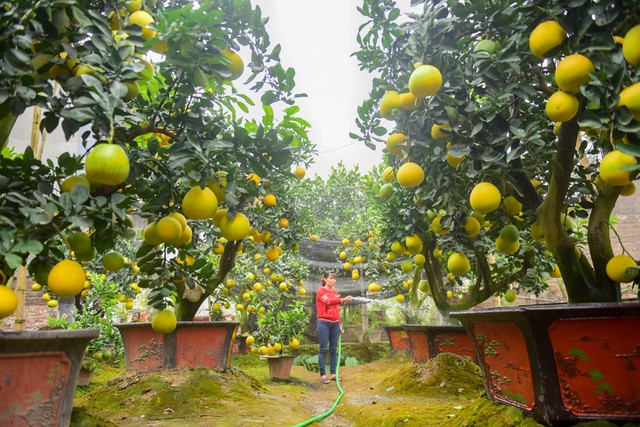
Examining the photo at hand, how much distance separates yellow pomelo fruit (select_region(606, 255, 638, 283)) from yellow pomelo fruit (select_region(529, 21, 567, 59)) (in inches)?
32.4

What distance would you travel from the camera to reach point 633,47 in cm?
126

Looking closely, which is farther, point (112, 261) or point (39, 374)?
point (112, 261)

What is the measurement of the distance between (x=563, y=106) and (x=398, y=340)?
6.64 meters

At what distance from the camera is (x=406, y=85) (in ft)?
6.74

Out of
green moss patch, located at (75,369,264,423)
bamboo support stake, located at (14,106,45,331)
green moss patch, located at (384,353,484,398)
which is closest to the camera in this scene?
green moss patch, located at (75,369,264,423)

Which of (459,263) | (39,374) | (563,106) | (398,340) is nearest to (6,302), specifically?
(39,374)

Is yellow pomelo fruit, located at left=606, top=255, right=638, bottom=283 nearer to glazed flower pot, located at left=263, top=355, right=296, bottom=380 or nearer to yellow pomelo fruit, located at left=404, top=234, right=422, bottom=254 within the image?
yellow pomelo fruit, located at left=404, top=234, right=422, bottom=254

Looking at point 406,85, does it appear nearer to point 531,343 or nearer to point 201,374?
point 531,343

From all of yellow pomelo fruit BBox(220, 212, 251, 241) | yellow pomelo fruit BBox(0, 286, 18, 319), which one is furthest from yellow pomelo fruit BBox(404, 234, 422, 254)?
yellow pomelo fruit BBox(0, 286, 18, 319)

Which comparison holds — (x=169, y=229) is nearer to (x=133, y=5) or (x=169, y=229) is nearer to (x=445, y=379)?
(x=133, y=5)

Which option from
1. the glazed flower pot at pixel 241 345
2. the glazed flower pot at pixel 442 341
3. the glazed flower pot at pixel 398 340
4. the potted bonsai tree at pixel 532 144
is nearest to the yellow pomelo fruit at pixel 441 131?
the potted bonsai tree at pixel 532 144

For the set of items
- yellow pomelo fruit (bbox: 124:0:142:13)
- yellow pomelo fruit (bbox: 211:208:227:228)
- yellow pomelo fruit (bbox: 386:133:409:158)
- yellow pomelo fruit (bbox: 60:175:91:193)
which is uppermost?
yellow pomelo fruit (bbox: 124:0:142:13)

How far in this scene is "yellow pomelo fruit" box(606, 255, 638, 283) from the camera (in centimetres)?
165

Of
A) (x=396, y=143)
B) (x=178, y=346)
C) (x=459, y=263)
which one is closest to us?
(x=396, y=143)
